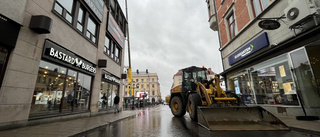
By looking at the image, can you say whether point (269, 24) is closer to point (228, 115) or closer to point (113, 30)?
point (228, 115)

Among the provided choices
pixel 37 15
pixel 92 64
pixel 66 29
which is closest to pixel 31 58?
pixel 37 15

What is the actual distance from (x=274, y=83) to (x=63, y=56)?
38.7 feet

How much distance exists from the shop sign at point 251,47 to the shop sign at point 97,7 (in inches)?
449

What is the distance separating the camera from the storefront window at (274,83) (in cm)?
681

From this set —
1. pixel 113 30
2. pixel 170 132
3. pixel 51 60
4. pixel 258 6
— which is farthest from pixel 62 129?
pixel 258 6

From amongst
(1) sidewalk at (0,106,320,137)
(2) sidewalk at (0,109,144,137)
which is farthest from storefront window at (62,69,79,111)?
(1) sidewalk at (0,106,320,137)

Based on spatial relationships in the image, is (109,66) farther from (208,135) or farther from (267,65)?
(267,65)

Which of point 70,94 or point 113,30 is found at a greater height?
point 113,30

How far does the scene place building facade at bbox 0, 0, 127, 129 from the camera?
4.73m

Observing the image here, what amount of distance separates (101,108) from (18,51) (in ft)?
24.5

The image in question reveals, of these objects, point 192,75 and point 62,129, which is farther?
point 192,75

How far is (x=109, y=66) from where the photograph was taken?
12.6 metres

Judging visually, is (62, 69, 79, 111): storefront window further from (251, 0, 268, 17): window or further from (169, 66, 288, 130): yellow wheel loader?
(251, 0, 268, 17): window

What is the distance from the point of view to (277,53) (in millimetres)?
7191
